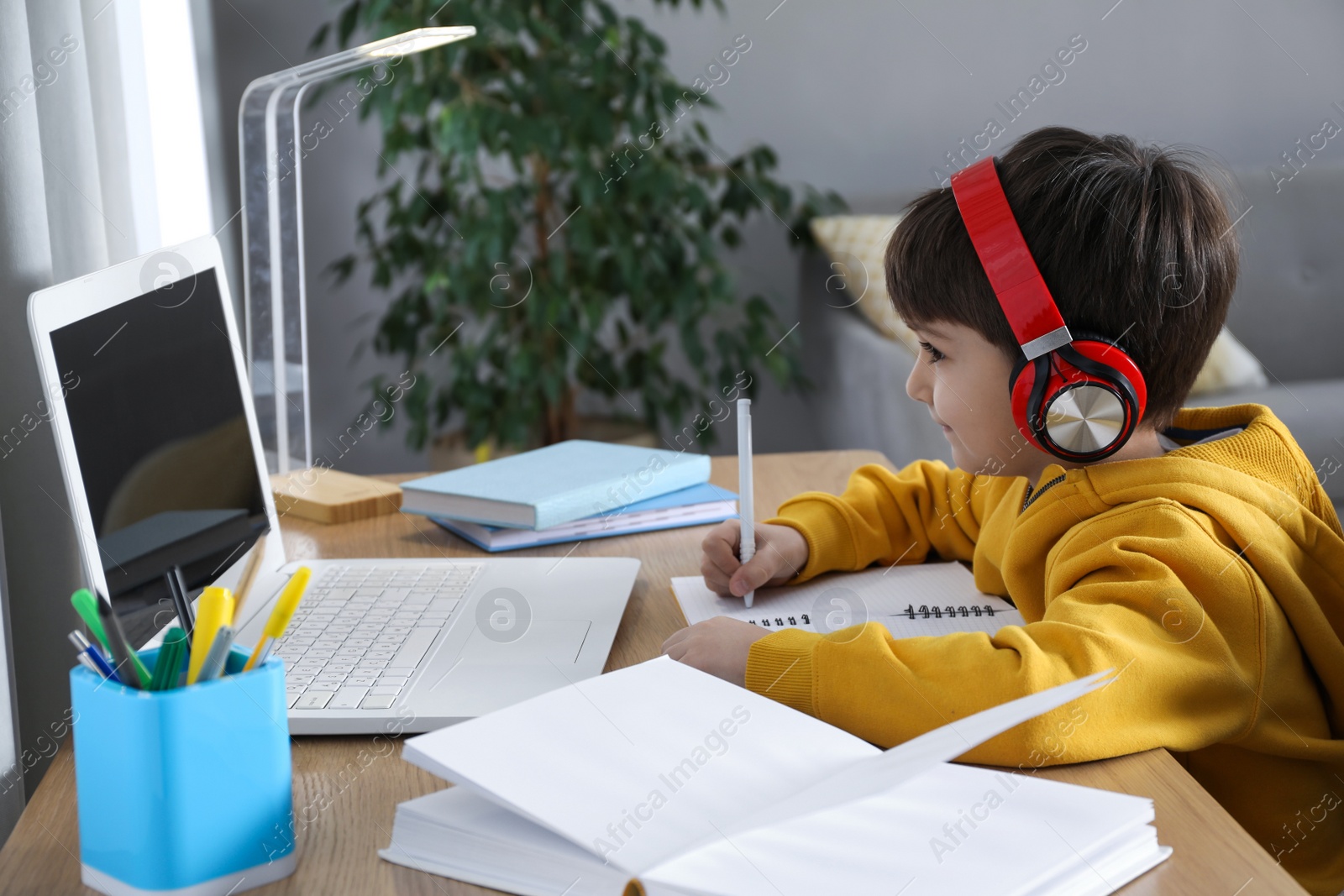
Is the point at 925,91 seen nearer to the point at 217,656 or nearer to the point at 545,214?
the point at 545,214

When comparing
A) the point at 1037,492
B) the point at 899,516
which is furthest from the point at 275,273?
the point at 1037,492

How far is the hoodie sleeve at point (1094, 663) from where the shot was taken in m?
0.58

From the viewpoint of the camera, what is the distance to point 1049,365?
71 centimetres

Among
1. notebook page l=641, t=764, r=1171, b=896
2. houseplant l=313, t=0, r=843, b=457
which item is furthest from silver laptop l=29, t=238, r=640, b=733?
houseplant l=313, t=0, r=843, b=457

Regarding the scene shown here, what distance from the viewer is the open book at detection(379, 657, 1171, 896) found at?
0.44m

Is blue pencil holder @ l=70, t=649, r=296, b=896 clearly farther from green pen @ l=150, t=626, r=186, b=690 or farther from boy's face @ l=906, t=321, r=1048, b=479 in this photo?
boy's face @ l=906, t=321, r=1048, b=479

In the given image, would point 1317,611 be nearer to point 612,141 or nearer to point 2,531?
point 2,531

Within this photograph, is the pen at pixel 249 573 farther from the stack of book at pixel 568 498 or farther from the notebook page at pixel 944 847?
the notebook page at pixel 944 847

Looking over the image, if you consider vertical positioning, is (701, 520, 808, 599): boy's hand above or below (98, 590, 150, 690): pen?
below

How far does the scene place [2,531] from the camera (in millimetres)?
746

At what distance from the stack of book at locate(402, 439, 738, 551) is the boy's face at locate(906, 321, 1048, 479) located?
0.31 meters

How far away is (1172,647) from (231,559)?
615 mm

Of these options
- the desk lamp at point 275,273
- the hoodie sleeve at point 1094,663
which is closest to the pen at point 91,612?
the hoodie sleeve at point 1094,663

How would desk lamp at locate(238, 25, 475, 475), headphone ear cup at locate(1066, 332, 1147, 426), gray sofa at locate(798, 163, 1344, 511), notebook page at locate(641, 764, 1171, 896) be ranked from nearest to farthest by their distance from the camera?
notebook page at locate(641, 764, 1171, 896) < headphone ear cup at locate(1066, 332, 1147, 426) < desk lamp at locate(238, 25, 475, 475) < gray sofa at locate(798, 163, 1344, 511)
